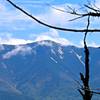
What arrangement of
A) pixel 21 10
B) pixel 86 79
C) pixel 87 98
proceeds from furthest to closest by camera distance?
pixel 86 79
pixel 87 98
pixel 21 10

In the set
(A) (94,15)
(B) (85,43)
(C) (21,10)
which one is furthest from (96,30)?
(B) (85,43)

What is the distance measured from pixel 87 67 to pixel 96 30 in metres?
4.63

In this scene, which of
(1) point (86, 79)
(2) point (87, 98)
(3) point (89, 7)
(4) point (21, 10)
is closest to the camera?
(4) point (21, 10)

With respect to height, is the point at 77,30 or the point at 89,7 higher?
the point at 89,7

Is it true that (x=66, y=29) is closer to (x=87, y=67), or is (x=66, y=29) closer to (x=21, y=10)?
(x=21, y=10)

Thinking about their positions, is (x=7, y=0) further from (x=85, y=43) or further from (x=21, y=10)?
(x=85, y=43)

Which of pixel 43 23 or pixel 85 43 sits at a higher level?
pixel 85 43

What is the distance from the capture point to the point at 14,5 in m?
6.35

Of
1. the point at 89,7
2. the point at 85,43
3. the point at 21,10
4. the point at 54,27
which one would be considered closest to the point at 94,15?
the point at 89,7

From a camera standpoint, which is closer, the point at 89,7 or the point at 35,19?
the point at 35,19

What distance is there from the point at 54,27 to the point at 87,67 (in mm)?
4897

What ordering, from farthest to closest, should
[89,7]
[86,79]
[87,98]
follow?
[86,79] < [87,98] < [89,7]

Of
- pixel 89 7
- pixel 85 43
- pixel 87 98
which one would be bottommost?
pixel 87 98

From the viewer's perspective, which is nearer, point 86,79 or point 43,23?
point 43,23
